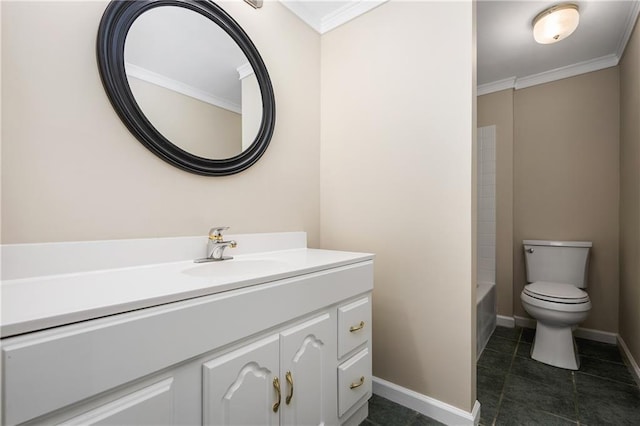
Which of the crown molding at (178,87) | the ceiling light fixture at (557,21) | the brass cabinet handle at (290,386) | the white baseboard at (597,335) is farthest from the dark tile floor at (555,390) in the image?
the ceiling light fixture at (557,21)

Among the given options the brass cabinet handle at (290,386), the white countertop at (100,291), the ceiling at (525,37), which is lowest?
the brass cabinet handle at (290,386)

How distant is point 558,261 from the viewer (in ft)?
7.80

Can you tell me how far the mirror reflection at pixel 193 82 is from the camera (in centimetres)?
112

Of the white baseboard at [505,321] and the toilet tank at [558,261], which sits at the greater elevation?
the toilet tank at [558,261]

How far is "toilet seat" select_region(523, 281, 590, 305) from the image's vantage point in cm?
190

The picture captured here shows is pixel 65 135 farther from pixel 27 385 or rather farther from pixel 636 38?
pixel 636 38

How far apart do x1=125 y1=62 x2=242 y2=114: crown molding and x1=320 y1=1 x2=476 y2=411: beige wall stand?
0.70m

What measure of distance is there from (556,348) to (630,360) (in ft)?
1.44

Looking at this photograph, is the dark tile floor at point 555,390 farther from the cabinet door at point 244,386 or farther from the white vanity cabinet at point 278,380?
the cabinet door at point 244,386

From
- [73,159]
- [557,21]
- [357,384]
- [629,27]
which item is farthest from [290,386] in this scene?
[629,27]

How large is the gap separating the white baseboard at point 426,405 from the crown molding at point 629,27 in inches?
98.7

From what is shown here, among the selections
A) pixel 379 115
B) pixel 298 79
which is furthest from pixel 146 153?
pixel 379 115

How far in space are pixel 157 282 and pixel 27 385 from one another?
0.33m

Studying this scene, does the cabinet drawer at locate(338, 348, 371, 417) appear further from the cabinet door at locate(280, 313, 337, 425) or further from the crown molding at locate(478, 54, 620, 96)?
the crown molding at locate(478, 54, 620, 96)
